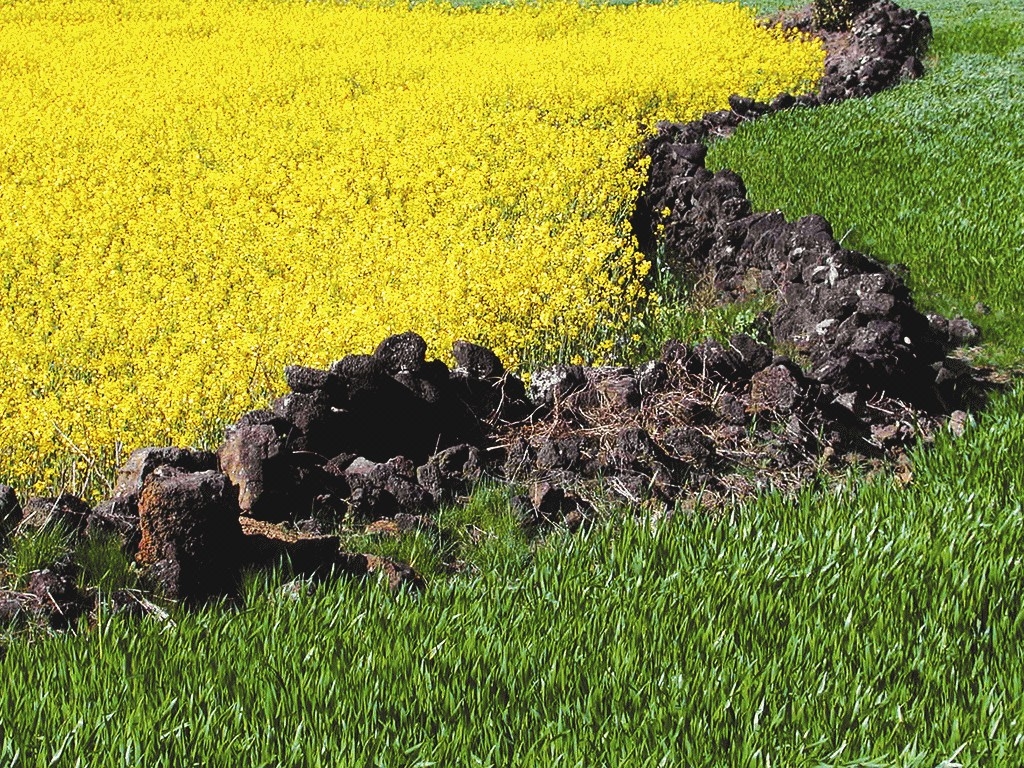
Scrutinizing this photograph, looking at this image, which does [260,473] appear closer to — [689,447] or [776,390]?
[689,447]

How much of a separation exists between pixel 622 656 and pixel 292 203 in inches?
321

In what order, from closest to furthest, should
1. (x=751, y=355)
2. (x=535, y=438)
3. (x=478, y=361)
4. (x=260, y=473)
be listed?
(x=260, y=473) → (x=535, y=438) → (x=478, y=361) → (x=751, y=355)

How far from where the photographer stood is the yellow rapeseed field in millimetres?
7129

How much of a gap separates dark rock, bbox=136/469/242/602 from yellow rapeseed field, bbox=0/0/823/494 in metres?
2.15

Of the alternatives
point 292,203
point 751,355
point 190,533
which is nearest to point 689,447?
point 751,355

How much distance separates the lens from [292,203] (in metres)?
10.8

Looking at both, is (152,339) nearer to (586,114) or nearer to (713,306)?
(713,306)

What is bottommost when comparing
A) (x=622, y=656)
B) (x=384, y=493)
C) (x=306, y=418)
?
(x=384, y=493)

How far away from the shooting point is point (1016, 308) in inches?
302

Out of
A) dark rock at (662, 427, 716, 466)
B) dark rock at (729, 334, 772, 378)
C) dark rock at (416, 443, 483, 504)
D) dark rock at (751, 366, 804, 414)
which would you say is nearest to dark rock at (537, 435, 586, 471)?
dark rock at (416, 443, 483, 504)

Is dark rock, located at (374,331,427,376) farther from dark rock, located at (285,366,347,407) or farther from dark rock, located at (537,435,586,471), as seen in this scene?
dark rock, located at (537,435,586,471)

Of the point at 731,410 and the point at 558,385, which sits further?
the point at 558,385

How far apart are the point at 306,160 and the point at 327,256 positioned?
362 cm

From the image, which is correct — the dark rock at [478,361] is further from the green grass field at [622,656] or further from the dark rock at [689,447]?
the green grass field at [622,656]
